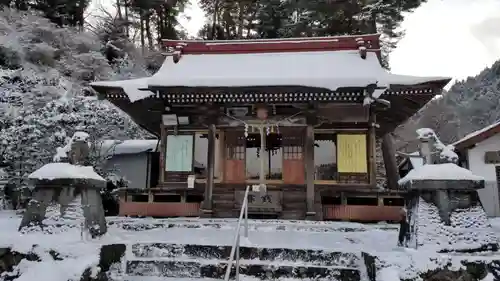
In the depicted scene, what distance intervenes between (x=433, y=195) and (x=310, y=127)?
5473mm

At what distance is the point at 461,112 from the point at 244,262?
26821 millimetres

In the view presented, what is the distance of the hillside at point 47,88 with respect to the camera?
41.9ft

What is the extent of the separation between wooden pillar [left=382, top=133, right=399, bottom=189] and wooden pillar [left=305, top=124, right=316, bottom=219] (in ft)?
16.0

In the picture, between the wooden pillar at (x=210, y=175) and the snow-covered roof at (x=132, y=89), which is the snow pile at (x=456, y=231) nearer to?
the wooden pillar at (x=210, y=175)

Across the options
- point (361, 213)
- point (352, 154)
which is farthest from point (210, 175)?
point (361, 213)

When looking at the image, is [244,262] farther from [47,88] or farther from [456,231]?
[47,88]

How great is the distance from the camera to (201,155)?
1238 centimetres

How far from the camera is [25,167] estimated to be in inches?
503

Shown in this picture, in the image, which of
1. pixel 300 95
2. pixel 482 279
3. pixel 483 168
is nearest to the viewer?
pixel 482 279

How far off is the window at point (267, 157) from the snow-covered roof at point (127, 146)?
201 inches

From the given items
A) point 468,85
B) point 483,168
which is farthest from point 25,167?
point 468,85

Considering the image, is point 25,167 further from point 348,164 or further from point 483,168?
point 483,168

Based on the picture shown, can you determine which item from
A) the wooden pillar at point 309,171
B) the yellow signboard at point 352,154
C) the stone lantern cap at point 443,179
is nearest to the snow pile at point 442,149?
the stone lantern cap at point 443,179

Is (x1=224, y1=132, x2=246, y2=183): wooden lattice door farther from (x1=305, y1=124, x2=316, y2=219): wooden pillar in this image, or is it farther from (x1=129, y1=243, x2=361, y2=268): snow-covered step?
(x1=129, y1=243, x2=361, y2=268): snow-covered step
